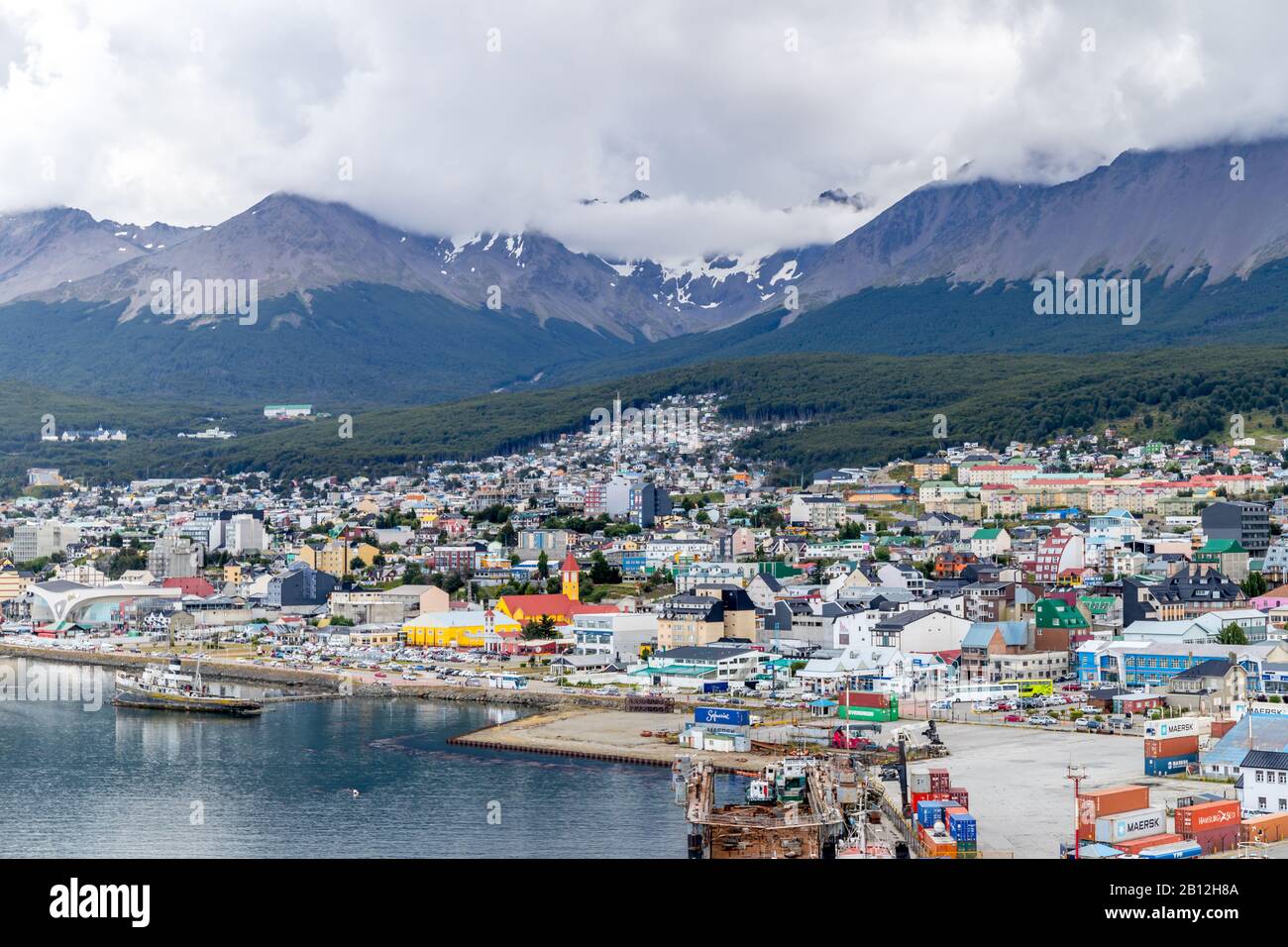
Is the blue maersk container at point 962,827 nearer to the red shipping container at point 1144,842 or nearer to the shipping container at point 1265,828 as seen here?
the red shipping container at point 1144,842

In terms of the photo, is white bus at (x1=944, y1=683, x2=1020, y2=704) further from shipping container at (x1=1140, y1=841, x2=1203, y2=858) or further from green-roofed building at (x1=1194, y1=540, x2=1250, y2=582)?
green-roofed building at (x1=1194, y1=540, x2=1250, y2=582)

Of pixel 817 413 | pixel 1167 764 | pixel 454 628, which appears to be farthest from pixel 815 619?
pixel 817 413

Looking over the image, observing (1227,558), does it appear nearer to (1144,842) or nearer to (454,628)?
(454,628)

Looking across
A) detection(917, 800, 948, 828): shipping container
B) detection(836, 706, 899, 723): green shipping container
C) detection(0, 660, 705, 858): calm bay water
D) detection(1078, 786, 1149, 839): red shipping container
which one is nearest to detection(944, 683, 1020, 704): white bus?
detection(836, 706, 899, 723): green shipping container
